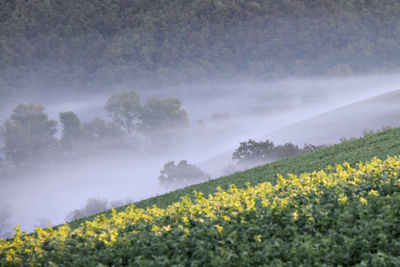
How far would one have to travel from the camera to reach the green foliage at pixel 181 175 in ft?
319

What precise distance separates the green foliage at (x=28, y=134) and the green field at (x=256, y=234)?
423 ft

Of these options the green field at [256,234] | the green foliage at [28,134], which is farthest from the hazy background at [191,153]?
the green field at [256,234]

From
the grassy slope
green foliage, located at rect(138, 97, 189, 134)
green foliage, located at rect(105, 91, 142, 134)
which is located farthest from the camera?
green foliage, located at rect(105, 91, 142, 134)

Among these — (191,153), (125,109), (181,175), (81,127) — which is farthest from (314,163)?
(191,153)

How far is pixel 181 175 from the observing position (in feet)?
320

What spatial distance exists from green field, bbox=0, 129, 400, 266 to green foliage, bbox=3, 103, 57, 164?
128806 millimetres

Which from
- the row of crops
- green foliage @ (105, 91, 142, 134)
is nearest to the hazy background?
green foliage @ (105, 91, 142, 134)

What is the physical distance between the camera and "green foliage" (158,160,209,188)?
9719 centimetres

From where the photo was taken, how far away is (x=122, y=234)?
7.38m

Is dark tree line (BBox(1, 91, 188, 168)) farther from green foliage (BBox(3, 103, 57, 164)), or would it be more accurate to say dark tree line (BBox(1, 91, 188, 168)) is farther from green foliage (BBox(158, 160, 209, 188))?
green foliage (BBox(158, 160, 209, 188))

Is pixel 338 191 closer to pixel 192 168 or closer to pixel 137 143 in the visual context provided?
pixel 192 168

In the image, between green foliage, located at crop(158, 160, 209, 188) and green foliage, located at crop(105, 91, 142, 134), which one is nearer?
green foliage, located at crop(158, 160, 209, 188)

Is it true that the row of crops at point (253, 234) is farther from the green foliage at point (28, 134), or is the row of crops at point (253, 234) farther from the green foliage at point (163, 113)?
the green foliage at point (163, 113)

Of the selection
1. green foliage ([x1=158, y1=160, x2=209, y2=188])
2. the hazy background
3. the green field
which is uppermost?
the hazy background
